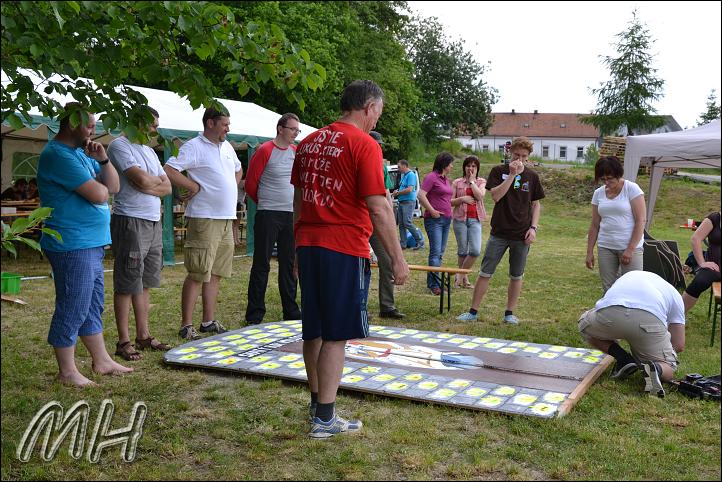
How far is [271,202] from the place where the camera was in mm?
6508

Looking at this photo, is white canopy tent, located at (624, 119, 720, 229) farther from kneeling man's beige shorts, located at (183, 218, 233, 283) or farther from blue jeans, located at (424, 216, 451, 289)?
kneeling man's beige shorts, located at (183, 218, 233, 283)

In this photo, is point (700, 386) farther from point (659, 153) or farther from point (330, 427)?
point (659, 153)

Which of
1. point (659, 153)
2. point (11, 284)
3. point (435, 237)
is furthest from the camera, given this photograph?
point (659, 153)

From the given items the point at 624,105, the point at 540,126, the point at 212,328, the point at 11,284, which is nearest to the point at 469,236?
the point at 212,328

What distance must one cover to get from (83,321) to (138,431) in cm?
107

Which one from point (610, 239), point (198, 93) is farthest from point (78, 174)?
point (610, 239)

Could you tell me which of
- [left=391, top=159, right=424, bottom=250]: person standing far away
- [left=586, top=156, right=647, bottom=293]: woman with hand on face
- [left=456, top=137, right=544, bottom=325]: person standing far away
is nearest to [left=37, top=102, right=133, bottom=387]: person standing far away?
[left=456, top=137, right=544, bottom=325]: person standing far away

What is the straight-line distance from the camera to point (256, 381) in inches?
186

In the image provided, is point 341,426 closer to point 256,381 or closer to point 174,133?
point 256,381

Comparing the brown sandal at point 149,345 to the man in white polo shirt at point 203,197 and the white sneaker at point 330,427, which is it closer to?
the man in white polo shirt at point 203,197

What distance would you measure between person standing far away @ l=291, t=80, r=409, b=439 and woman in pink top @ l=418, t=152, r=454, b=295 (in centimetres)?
520

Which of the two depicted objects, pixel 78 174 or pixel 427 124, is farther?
pixel 427 124

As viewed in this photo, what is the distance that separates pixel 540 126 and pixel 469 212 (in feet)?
249

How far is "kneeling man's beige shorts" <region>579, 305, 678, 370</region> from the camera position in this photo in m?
4.51
